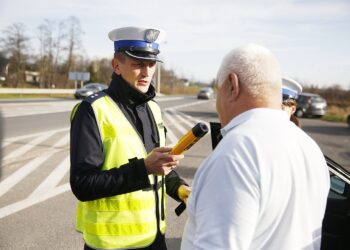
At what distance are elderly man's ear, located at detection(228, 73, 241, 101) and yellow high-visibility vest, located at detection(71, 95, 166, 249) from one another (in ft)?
2.72

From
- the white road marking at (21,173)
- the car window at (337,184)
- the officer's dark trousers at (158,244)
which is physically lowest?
the white road marking at (21,173)

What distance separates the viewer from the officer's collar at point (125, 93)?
2.10 meters

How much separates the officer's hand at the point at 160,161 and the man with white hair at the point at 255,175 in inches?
21.1

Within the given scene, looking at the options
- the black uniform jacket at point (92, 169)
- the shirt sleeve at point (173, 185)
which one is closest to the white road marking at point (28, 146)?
the shirt sleeve at point (173, 185)

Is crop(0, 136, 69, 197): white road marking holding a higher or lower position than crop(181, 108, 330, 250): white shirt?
lower

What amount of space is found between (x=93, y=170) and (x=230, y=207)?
96 centimetres

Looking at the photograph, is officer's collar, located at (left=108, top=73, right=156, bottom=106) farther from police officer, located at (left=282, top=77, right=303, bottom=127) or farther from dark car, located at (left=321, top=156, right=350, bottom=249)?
police officer, located at (left=282, top=77, right=303, bottom=127)

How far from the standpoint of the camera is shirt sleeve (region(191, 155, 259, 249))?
1084 mm

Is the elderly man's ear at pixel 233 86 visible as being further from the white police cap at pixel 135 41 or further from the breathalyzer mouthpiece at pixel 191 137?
the white police cap at pixel 135 41

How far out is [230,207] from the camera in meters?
1.08

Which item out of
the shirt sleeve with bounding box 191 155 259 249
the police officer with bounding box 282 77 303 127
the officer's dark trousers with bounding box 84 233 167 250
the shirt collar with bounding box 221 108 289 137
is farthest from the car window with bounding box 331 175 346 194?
the shirt sleeve with bounding box 191 155 259 249

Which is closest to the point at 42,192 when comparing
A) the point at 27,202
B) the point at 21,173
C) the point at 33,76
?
the point at 27,202

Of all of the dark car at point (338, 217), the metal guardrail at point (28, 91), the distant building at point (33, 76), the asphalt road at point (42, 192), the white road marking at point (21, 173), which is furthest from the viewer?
the distant building at point (33, 76)

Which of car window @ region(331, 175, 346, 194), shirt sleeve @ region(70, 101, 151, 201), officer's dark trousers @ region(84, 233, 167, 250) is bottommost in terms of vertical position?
car window @ region(331, 175, 346, 194)
